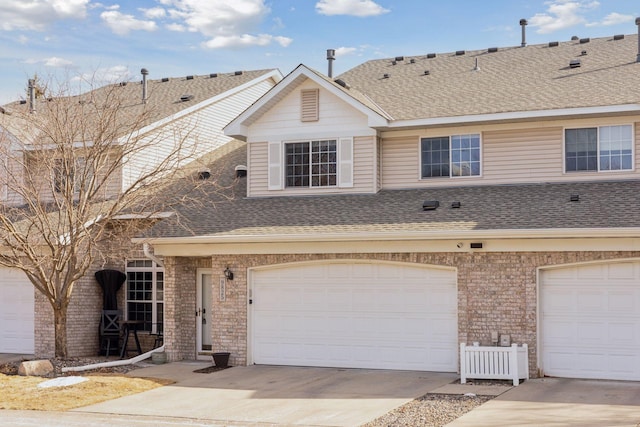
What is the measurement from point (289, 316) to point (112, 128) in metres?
6.26

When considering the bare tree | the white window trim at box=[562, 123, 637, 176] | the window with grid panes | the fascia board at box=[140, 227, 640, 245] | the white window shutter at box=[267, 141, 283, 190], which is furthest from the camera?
the window with grid panes

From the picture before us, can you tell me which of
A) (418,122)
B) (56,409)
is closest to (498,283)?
(418,122)

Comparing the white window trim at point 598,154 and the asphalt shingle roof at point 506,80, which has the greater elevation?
the asphalt shingle roof at point 506,80

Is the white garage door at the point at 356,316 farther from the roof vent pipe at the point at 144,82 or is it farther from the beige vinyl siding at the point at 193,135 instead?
the roof vent pipe at the point at 144,82

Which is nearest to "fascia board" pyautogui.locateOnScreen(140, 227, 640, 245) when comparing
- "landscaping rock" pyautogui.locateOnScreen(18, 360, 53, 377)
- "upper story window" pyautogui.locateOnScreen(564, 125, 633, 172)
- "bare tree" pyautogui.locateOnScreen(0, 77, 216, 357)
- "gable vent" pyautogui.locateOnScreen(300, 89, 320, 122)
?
"bare tree" pyautogui.locateOnScreen(0, 77, 216, 357)

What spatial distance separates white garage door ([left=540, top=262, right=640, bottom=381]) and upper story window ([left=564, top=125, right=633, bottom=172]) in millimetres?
3207

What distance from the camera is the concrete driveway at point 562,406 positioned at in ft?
42.0

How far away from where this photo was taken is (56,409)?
1497 centimetres

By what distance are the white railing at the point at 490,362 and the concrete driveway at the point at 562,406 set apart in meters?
0.39

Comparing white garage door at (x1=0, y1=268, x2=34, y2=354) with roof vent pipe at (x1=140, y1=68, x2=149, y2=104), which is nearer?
white garage door at (x1=0, y1=268, x2=34, y2=354)

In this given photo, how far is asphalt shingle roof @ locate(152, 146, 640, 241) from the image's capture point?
1734 centimetres

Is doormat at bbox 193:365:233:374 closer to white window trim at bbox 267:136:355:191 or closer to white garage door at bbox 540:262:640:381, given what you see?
white window trim at bbox 267:136:355:191

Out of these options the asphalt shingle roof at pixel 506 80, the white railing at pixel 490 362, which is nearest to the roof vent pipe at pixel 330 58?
the asphalt shingle roof at pixel 506 80

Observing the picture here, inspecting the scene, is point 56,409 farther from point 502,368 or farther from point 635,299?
point 635,299
